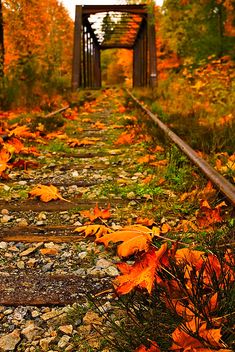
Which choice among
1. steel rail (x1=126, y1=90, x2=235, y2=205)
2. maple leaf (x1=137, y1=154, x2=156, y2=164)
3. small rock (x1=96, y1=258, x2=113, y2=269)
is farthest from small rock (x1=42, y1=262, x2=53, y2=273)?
maple leaf (x1=137, y1=154, x2=156, y2=164)

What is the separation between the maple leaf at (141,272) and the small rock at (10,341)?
413 millimetres

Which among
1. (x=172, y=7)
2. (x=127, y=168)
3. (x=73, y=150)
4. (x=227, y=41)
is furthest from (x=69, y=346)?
(x=172, y=7)

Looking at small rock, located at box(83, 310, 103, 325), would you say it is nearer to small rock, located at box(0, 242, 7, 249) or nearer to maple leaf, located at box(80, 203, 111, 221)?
small rock, located at box(0, 242, 7, 249)

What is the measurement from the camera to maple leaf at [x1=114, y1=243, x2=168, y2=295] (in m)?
1.45

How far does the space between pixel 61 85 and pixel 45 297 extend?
14520 mm

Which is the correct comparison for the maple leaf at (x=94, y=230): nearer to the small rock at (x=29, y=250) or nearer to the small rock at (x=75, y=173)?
the small rock at (x=29, y=250)

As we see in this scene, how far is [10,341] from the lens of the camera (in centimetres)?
146

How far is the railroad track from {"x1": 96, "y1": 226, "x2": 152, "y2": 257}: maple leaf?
10cm

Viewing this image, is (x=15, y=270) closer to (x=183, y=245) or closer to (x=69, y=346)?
(x=69, y=346)

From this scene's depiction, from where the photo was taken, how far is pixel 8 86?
394 inches

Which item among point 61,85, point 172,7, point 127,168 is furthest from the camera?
point 172,7

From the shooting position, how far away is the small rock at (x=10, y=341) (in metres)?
1.42

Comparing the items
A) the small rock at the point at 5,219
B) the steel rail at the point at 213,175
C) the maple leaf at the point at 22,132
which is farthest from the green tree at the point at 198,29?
the small rock at the point at 5,219

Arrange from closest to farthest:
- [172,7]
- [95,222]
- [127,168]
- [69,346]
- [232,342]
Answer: [232,342]
[69,346]
[95,222]
[127,168]
[172,7]
